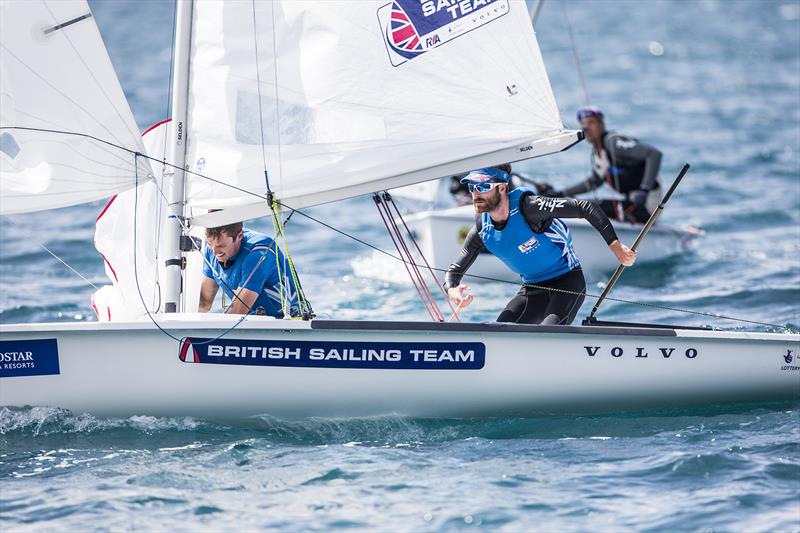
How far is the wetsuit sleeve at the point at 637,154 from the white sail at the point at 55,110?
5.56 metres

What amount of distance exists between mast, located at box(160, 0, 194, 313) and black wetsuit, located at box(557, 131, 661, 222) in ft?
15.9

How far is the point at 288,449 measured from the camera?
5.25m

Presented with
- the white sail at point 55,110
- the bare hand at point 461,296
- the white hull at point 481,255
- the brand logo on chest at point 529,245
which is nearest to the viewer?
the white sail at point 55,110

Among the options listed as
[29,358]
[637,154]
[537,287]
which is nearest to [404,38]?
[537,287]

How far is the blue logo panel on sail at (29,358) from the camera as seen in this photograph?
5258 mm

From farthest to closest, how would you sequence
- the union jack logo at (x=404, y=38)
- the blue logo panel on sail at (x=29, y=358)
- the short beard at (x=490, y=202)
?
the short beard at (x=490, y=202) → the union jack logo at (x=404, y=38) → the blue logo panel on sail at (x=29, y=358)

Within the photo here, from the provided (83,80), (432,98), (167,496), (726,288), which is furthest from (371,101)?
(726,288)

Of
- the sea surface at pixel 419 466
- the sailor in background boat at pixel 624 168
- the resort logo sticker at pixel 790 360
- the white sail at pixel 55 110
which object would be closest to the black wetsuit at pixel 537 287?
the sea surface at pixel 419 466

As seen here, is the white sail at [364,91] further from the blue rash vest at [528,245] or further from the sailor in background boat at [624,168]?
the sailor in background boat at [624,168]

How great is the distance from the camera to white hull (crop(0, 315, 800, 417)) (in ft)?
17.3

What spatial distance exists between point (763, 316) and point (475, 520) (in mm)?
4135

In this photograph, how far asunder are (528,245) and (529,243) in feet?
0.05

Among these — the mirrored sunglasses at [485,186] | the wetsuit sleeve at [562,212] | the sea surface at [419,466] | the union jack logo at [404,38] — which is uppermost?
the union jack logo at [404,38]

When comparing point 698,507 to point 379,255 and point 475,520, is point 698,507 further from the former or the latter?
point 379,255
